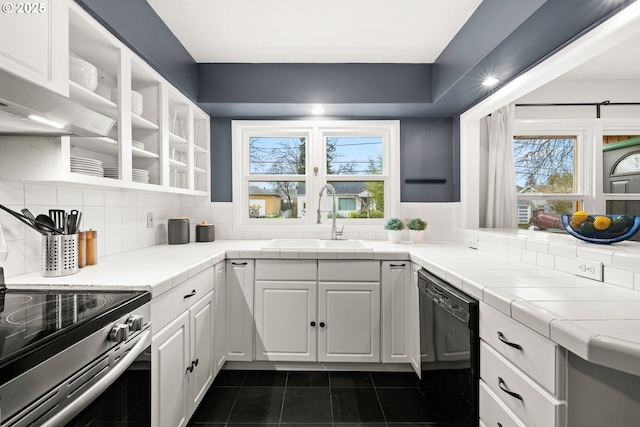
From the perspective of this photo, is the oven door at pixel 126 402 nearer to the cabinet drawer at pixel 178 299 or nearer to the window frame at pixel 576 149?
the cabinet drawer at pixel 178 299

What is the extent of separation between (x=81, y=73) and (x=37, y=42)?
1.03 ft

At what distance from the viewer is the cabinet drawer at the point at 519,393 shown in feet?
3.01

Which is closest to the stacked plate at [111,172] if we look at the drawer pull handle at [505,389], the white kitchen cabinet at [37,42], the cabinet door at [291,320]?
the white kitchen cabinet at [37,42]

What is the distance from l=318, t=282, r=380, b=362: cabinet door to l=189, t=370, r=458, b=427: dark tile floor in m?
0.16

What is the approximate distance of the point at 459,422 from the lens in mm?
1471

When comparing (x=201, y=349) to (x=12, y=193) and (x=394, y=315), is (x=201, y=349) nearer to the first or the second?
(x=12, y=193)

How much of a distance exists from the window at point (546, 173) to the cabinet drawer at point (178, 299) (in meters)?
2.83

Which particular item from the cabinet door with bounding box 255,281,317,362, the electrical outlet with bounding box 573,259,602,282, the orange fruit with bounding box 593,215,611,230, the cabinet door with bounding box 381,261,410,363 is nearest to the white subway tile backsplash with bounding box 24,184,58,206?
the cabinet door with bounding box 255,281,317,362

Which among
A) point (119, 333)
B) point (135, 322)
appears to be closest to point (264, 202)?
point (135, 322)

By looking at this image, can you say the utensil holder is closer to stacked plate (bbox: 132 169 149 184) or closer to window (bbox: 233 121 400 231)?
stacked plate (bbox: 132 169 149 184)

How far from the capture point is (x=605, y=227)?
1.53 metres

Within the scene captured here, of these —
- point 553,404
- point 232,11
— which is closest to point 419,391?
point 553,404

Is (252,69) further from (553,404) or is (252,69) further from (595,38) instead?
(553,404)

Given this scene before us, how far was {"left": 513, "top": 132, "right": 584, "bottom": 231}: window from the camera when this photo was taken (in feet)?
9.82
